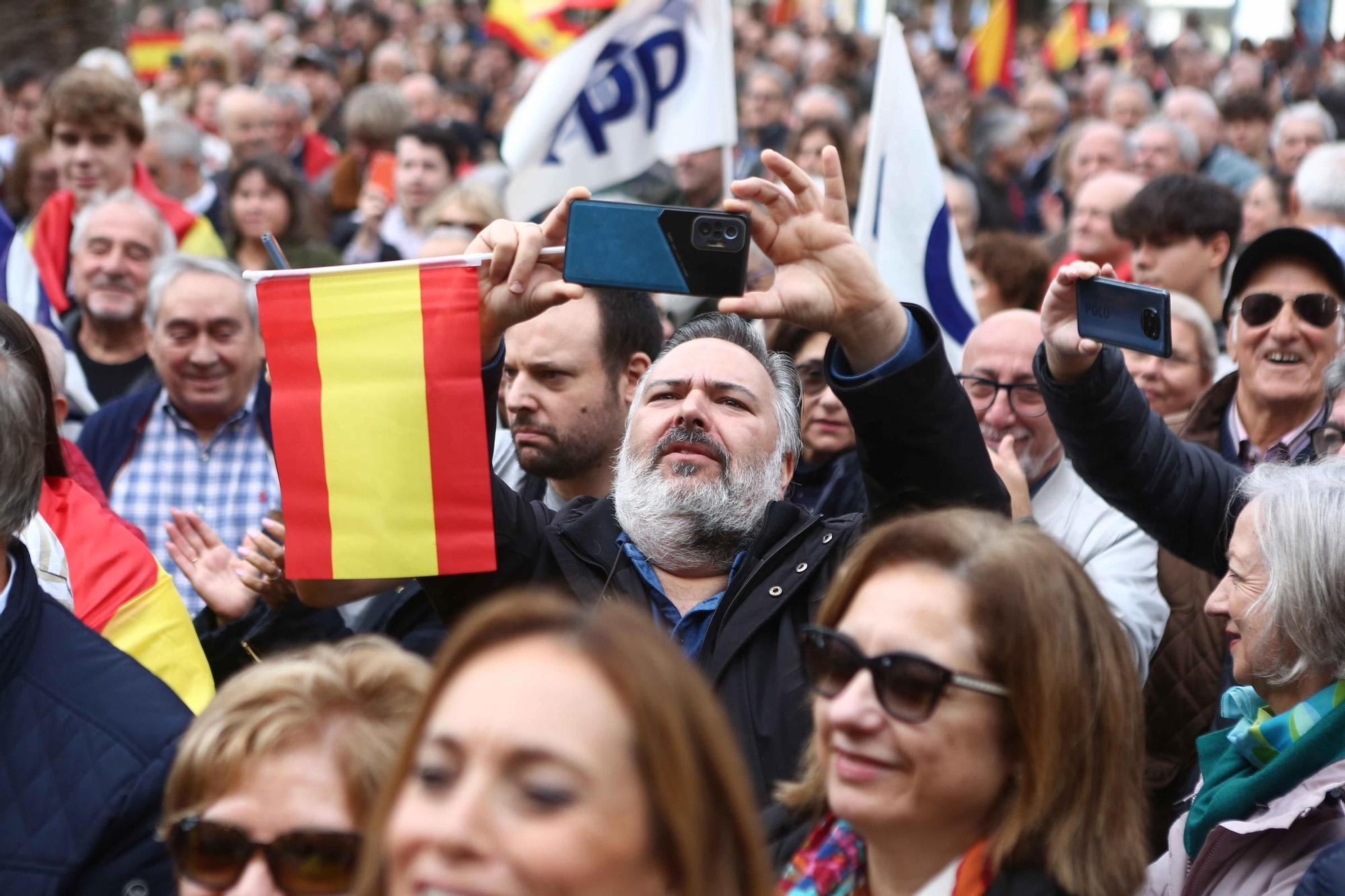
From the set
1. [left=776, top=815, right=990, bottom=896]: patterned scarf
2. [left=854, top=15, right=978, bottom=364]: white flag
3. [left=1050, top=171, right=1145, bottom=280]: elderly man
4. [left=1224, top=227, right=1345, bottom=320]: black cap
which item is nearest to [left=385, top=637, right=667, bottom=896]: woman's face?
[left=776, top=815, right=990, bottom=896]: patterned scarf

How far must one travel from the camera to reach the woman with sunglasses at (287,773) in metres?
2.03

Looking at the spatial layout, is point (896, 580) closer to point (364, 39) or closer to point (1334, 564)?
point (1334, 564)

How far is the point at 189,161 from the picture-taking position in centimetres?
933

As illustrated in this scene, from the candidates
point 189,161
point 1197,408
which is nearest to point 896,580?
point 1197,408

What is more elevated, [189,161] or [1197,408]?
[189,161]

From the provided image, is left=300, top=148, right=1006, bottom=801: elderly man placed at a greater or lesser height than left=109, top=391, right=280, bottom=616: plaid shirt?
greater

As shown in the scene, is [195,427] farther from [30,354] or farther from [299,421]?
[30,354]

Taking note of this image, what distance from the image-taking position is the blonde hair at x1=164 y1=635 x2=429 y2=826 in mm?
2086

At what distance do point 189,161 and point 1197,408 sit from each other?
632 cm

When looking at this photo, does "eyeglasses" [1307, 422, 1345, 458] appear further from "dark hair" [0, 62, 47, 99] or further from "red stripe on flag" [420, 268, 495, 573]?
"dark hair" [0, 62, 47, 99]

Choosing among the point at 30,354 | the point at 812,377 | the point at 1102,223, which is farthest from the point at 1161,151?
the point at 30,354

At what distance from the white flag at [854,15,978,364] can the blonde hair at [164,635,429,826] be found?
3377 mm

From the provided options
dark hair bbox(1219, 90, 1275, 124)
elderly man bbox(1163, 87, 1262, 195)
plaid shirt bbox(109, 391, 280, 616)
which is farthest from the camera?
dark hair bbox(1219, 90, 1275, 124)

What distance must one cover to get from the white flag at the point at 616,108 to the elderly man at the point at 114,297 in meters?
1.42
